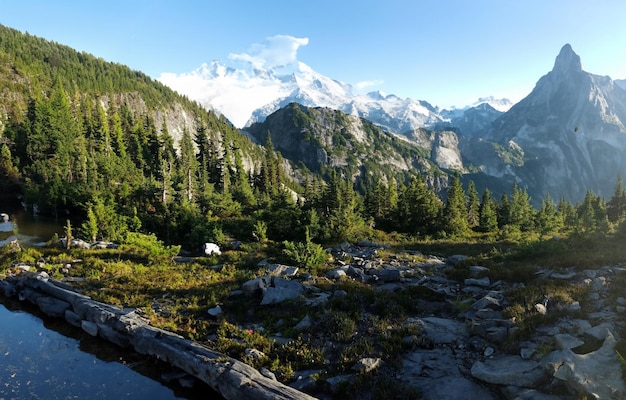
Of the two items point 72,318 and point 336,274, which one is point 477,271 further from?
point 72,318

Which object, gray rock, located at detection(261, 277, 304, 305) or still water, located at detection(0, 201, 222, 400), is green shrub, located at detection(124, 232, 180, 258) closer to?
still water, located at detection(0, 201, 222, 400)

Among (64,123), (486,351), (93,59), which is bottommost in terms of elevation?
(486,351)

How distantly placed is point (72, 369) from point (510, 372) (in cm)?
1421

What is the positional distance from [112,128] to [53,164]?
41.9 metres

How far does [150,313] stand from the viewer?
52.0ft

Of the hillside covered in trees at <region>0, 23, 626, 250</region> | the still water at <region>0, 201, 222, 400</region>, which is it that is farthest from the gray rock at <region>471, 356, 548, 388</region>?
the hillside covered in trees at <region>0, 23, 626, 250</region>

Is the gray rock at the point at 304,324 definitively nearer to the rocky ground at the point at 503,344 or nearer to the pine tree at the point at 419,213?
the rocky ground at the point at 503,344

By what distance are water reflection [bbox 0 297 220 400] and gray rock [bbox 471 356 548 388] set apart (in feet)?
26.7

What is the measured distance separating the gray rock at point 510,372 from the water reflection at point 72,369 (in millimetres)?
8124

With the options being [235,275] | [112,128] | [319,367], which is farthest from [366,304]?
[112,128]

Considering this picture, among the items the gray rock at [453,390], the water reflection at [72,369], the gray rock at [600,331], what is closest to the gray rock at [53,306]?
the water reflection at [72,369]

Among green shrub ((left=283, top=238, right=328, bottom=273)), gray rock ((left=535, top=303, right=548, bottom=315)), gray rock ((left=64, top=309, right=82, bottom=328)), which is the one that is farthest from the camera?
green shrub ((left=283, top=238, right=328, bottom=273))

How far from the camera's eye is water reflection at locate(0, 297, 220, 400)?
1138 cm

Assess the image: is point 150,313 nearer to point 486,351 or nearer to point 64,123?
point 486,351
